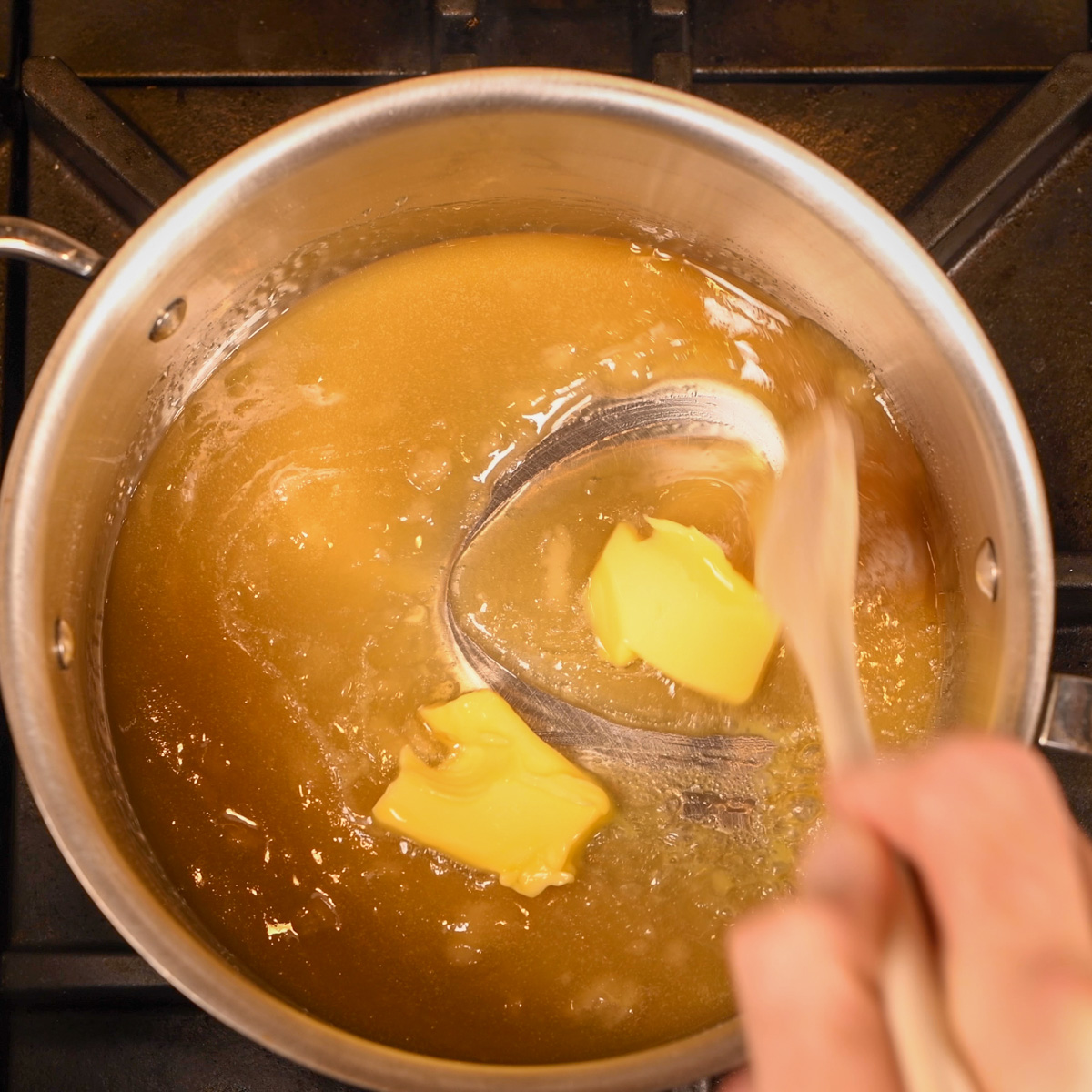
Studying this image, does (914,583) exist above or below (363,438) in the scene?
below

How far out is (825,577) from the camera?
3.09 feet

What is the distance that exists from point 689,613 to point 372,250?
552 millimetres

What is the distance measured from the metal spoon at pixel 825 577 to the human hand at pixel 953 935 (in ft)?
0.10

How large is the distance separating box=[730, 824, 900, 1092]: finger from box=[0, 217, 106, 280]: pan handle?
79 centimetres

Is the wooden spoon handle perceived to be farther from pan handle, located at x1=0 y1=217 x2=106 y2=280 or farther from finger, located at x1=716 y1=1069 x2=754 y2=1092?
pan handle, located at x1=0 y1=217 x2=106 y2=280

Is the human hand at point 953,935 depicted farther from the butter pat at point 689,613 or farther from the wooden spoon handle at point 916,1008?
the butter pat at point 689,613

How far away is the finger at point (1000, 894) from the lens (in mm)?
511

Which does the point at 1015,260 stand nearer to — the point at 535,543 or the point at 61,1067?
the point at 535,543

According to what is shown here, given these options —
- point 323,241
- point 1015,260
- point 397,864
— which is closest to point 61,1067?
point 397,864

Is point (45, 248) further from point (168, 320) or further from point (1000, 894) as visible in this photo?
point (1000, 894)

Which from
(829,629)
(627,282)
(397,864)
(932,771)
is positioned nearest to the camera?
(932,771)

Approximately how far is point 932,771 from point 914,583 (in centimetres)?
54

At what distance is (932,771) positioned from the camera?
24.9 inches

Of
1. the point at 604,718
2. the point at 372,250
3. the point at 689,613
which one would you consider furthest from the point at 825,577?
the point at 372,250
